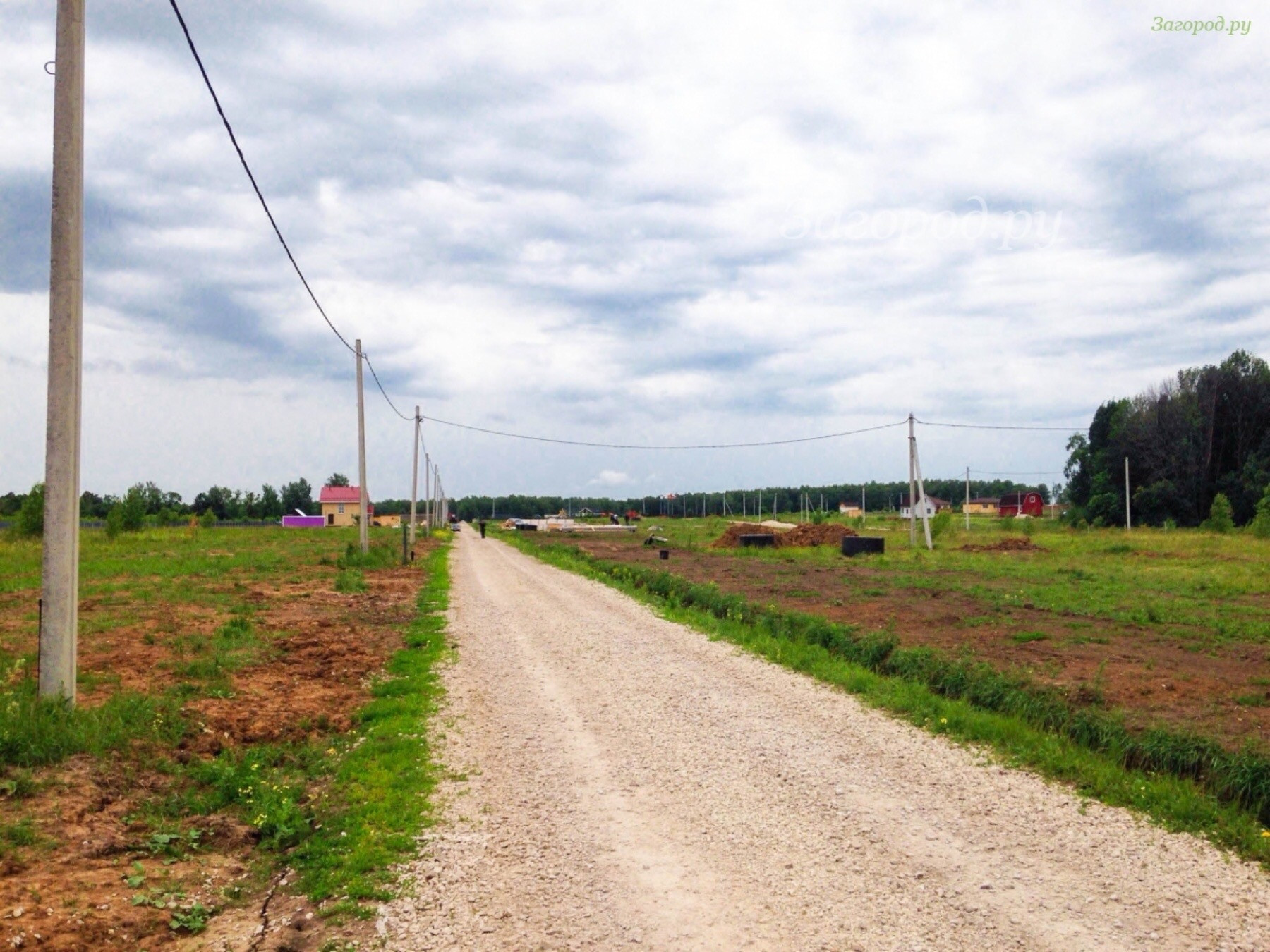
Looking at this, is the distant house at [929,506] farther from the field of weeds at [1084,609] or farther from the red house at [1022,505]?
the field of weeds at [1084,609]

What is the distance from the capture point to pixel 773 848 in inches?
217

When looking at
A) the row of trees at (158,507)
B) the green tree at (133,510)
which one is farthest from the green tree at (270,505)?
the green tree at (133,510)

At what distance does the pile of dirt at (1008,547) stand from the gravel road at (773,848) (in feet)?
108

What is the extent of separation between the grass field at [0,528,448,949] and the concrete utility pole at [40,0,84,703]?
58 centimetres

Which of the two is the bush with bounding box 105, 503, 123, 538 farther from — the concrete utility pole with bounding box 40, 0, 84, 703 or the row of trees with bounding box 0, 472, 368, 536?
the concrete utility pole with bounding box 40, 0, 84, 703

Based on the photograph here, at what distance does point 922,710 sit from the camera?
9227 millimetres

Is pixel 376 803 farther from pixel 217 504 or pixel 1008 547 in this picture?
pixel 217 504

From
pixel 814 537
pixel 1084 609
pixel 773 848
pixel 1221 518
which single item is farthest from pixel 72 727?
pixel 1221 518

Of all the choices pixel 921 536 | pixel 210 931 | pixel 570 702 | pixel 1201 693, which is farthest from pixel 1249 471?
pixel 210 931

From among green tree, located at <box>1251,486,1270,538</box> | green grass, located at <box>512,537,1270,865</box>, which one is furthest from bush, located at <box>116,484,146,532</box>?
green tree, located at <box>1251,486,1270,538</box>

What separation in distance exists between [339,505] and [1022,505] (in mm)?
93906

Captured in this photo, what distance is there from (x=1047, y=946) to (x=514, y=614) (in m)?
14.0

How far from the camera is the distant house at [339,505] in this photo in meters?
126

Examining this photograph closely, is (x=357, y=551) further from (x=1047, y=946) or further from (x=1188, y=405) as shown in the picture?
(x=1188, y=405)
